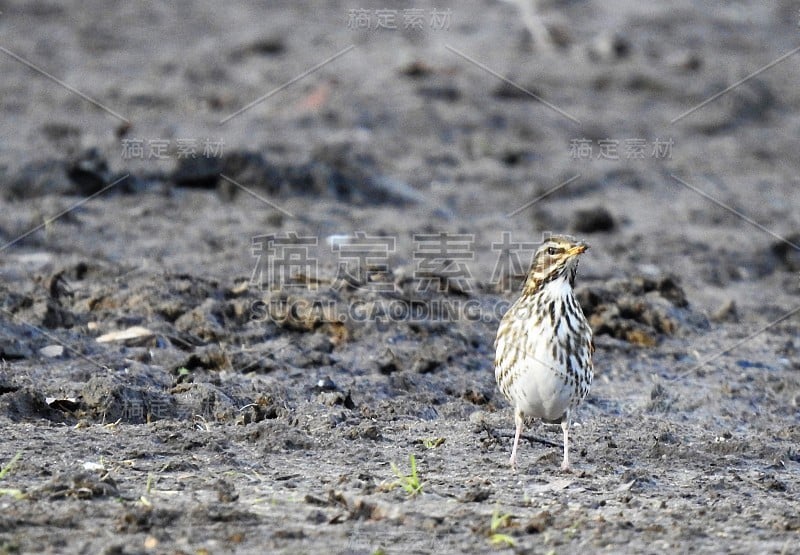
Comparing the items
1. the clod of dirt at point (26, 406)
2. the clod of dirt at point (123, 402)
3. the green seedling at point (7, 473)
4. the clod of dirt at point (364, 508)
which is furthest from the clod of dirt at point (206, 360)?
the clod of dirt at point (364, 508)

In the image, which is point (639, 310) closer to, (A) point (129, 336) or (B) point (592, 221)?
(B) point (592, 221)

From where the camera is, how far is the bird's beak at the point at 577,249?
755 centimetres

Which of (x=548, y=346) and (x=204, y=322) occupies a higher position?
(x=548, y=346)

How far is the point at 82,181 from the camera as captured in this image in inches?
526

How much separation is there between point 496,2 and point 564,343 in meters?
16.9

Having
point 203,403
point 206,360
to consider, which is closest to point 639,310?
point 206,360

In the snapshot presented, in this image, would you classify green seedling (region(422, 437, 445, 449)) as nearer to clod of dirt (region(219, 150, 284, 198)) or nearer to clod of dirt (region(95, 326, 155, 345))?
clod of dirt (region(95, 326, 155, 345))

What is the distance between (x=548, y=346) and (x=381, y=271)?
4.00 m

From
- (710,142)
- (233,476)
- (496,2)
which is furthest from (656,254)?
(496,2)

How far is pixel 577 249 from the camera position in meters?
7.57

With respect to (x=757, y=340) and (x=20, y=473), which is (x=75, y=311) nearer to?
(x=20, y=473)

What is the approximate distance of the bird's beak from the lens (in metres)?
7.55

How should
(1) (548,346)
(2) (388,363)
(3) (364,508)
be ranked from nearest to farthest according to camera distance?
1. (3) (364,508)
2. (1) (548,346)
3. (2) (388,363)

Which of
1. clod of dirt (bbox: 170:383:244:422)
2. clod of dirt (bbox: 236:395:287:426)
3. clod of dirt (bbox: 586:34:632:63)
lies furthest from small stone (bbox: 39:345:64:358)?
clod of dirt (bbox: 586:34:632:63)
